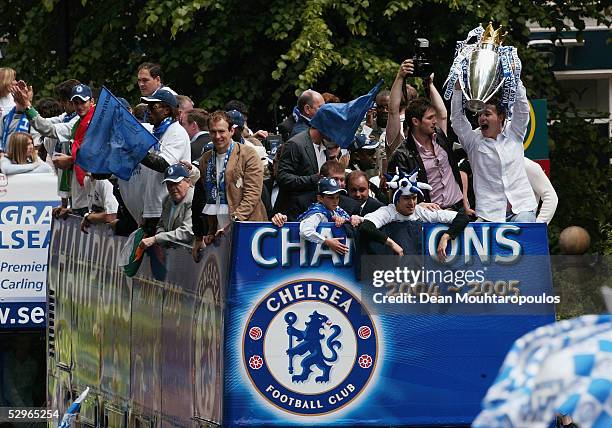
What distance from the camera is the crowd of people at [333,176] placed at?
11164 mm

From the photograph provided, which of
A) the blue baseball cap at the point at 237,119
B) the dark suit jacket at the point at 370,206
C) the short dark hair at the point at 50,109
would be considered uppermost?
the short dark hair at the point at 50,109

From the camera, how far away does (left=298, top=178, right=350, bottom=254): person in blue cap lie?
10.8 metres

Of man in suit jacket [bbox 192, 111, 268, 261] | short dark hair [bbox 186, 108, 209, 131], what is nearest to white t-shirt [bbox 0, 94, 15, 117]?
short dark hair [bbox 186, 108, 209, 131]

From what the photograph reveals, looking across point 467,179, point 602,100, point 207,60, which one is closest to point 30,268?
point 207,60

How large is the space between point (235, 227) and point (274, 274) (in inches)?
13.9

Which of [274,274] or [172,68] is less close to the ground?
[172,68]

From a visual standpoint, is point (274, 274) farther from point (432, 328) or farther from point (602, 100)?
point (602, 100)

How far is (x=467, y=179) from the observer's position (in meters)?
12.2

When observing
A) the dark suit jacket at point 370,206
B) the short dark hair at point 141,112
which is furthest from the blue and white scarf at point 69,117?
the dark suit jacket at point 370,206

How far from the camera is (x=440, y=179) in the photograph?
11.9 metres

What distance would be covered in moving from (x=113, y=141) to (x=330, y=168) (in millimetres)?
2213

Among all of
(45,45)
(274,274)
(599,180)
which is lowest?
(274,274)

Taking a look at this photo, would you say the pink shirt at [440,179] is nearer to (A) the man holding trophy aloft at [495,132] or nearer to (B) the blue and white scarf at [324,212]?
(A) the man holding trophy aloft at [495,132]

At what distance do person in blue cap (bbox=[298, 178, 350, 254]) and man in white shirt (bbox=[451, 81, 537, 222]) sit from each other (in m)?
0.92
